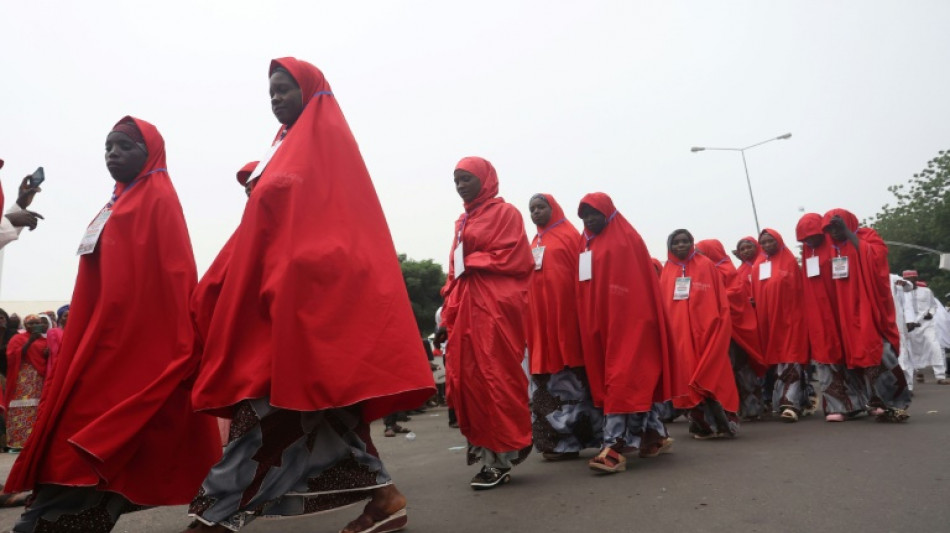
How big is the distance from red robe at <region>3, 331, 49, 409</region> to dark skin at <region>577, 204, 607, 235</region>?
7.25 meters

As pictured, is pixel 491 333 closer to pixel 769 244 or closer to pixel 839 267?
pixel 839 267

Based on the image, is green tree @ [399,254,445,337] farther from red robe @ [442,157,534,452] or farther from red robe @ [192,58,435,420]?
red robe @ [192,58,435,420]

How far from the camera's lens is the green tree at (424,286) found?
3244cm

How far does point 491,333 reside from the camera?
4.72 meters

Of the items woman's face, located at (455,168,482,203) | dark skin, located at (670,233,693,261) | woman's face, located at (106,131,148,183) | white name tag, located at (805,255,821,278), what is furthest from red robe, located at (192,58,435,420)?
white name tag, located at (805,255,821,278)

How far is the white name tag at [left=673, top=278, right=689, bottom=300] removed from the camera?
281 inches

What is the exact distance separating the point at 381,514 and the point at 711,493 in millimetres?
2001

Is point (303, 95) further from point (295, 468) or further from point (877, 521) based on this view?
point (877, 521)

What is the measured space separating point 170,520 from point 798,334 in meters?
6.97

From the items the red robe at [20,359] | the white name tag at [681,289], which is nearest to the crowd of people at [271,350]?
the white name tag at [681,289]

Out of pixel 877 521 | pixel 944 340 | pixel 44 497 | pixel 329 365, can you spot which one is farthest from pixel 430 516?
pixel 944 340

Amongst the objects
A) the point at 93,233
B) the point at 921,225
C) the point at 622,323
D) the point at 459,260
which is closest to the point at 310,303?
the point at 93,233

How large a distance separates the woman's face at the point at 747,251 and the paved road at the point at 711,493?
397cm

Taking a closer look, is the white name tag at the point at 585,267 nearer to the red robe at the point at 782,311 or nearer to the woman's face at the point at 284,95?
the woman's face at the point at 284,95
